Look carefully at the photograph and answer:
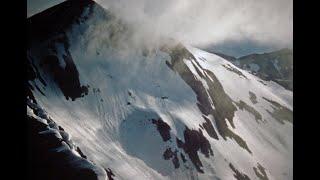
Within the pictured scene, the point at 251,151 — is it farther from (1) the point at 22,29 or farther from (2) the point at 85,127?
(1) the point at 22,29

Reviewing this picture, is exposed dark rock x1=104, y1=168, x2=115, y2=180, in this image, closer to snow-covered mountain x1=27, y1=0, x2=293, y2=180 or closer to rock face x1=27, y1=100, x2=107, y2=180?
snow-covered mountain x1=27, y1=0, x2=293, y2=180

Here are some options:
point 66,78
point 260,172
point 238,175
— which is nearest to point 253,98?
point 260,172

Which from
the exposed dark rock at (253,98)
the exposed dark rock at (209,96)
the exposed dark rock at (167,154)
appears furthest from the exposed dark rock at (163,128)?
the exposed dark rock at (253,98)

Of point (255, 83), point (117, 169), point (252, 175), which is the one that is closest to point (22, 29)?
point (117, 169)

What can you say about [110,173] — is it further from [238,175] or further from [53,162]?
[238,175]

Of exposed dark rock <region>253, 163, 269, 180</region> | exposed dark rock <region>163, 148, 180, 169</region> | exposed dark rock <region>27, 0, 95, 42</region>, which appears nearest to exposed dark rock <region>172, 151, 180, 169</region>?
exposed dark rock <region>163, 148, 180, 169</region>

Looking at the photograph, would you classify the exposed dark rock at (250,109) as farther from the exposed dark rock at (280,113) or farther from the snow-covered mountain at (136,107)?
the exposed dark rock at (280,113)
